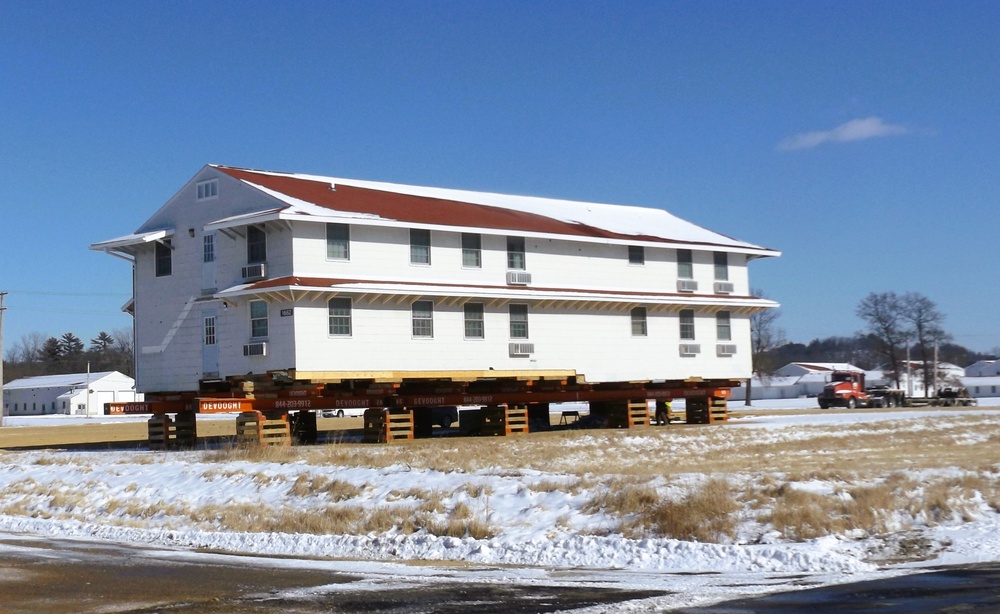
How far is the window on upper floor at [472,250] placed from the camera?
38.5 metres

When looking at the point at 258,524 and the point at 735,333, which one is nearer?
the point at 258,524

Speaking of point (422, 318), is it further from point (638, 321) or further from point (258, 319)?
point (638, 321)

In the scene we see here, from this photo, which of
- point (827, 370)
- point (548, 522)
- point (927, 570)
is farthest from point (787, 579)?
point (827, 370)

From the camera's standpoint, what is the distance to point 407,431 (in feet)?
121

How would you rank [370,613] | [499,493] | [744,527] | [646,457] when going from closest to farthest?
[370,613] < [744,527] < [499,493] < [646,457]

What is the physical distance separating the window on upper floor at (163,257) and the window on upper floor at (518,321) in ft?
39.8

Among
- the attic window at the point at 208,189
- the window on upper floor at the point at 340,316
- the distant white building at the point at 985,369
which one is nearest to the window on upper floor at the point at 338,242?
the window on upper floor at the point at 340,316

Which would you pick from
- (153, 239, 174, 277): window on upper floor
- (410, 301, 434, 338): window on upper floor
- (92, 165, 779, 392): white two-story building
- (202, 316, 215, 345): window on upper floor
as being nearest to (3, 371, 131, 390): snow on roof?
(153, 239, 174, 277): window on upper floor

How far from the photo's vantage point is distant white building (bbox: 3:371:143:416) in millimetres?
128750

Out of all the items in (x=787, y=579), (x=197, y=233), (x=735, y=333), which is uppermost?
(x=197, y=233)

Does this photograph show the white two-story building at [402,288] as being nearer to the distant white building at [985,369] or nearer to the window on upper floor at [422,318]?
the window on upper floor at [422,318]

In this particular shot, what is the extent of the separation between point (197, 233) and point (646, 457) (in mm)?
17675

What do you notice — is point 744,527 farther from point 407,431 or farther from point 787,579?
point 407,431

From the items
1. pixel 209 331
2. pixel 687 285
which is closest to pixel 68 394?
pixel 209 331
